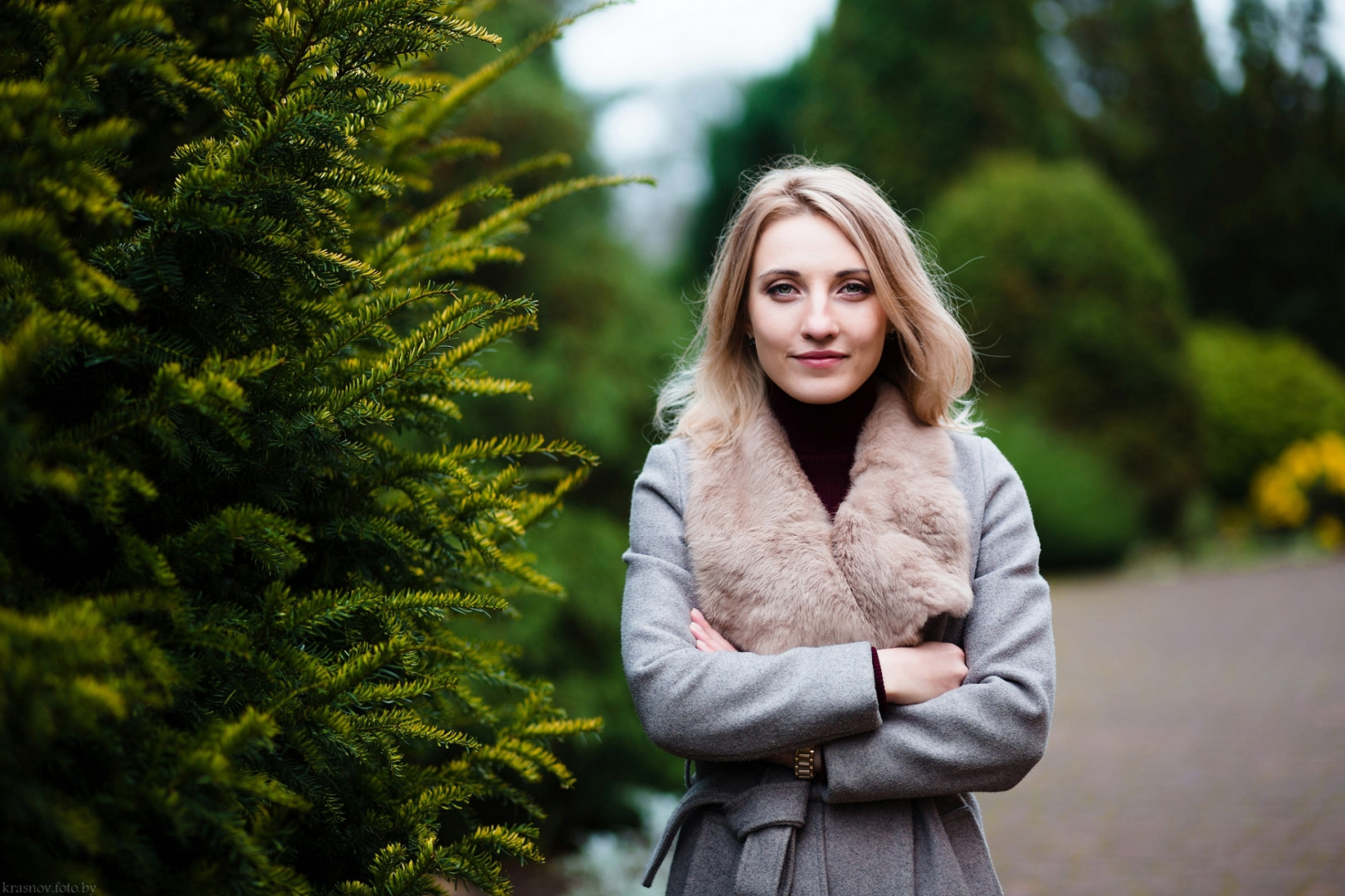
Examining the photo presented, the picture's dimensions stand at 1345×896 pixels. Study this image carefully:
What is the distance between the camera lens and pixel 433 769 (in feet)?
6.13

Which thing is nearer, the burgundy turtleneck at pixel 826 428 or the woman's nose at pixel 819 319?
the woman's nose at pixel 819 319

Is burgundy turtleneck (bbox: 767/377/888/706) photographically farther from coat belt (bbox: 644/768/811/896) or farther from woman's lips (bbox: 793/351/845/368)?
coat belt (bbox: 644/768/811/896)

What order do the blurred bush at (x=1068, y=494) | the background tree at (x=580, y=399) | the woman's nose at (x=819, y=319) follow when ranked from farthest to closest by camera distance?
1. the blurred bush at (x=1068, y=494)
2. the background tree at (x=580, y=399)
3. the woman's nose at (x=819, y=319)

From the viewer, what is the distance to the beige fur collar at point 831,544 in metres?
1.89

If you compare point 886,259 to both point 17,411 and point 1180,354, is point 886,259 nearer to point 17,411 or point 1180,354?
point 17,411

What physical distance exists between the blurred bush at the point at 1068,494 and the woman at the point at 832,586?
10.6 metres

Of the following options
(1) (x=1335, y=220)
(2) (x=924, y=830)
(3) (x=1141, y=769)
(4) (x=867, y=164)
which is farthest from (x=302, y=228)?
(1) (x=1335, y=220)

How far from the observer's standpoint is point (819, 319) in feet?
6.58

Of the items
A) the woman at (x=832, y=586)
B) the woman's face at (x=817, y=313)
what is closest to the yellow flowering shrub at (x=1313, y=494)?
the woman at (x=832, y=586)

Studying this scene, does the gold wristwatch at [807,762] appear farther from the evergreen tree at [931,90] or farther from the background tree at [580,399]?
the evergreen tree at [931,90]

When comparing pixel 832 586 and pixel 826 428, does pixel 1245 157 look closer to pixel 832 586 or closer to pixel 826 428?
pixel 826 428

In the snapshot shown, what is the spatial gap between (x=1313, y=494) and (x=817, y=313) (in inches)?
600

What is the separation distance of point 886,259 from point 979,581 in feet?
2.12

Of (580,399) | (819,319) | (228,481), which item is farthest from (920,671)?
(580,399)
